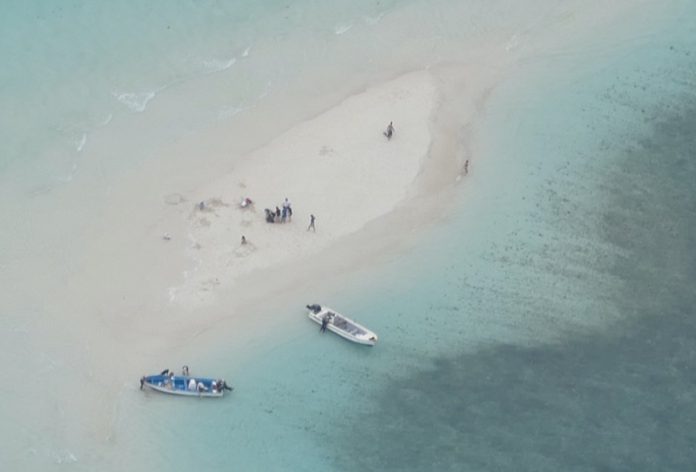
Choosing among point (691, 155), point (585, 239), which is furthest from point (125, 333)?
point (691, 155)

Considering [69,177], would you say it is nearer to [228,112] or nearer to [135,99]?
[135,99]

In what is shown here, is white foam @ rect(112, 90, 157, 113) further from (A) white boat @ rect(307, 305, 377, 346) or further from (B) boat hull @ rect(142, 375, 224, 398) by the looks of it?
(B) boat hull @ rect(142, 375, 224, 398)

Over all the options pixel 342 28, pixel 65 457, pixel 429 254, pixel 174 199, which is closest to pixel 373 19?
pixel 342 28

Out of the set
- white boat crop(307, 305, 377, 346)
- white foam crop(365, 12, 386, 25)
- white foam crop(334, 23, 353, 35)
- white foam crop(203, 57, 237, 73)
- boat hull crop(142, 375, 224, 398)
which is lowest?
boat hull crop(142, 375, 224, 398)

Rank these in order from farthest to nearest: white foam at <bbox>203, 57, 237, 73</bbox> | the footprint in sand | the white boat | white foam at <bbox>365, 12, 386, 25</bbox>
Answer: white foam at <bbox>365, 12, 386, 25</bbox> < white foam at <bbox>203, 57, 237, 73</bbox> < the footprint in sand < the white boat

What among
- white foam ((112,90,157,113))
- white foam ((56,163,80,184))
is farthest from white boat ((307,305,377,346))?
white foam ((112,90,157,113))

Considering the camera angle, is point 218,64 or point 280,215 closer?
point 280,215
